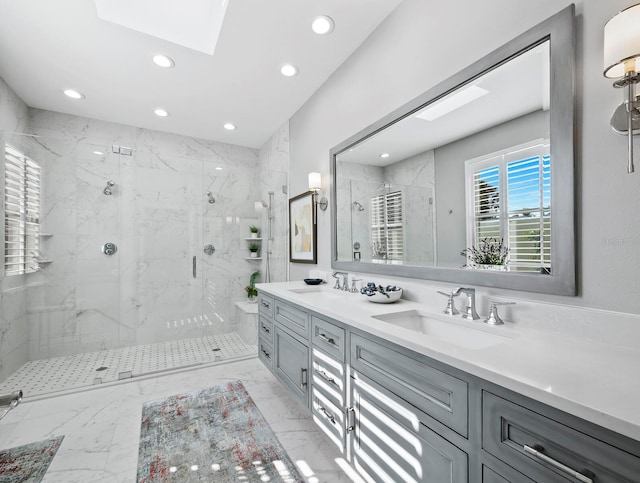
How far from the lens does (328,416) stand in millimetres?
→ 1605

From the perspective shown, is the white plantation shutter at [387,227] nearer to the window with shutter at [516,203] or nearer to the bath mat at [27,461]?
the window with shutter at [516,203]

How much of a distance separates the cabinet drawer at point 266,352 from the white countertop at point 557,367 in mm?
1370

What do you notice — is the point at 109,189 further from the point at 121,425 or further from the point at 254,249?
the point at 121,425

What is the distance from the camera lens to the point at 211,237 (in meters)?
3.67

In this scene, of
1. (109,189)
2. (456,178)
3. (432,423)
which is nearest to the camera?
(432,423)

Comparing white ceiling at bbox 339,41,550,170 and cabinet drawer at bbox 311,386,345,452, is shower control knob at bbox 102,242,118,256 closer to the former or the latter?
cabinet drawer at bbox 311,386,345,452

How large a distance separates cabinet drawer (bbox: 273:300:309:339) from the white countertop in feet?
2.04

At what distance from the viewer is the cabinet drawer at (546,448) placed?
23.3 inches

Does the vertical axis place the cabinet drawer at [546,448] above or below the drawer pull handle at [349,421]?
above

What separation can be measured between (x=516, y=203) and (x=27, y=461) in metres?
2.91

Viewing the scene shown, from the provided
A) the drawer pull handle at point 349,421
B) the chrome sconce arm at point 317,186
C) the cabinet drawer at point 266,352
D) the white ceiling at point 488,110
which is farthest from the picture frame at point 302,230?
the drawer pull handle at point 349,421

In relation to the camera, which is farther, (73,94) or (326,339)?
(73,94)

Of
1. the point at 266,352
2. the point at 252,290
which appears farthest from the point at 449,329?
the point at 252,290

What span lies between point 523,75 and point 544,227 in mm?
632
